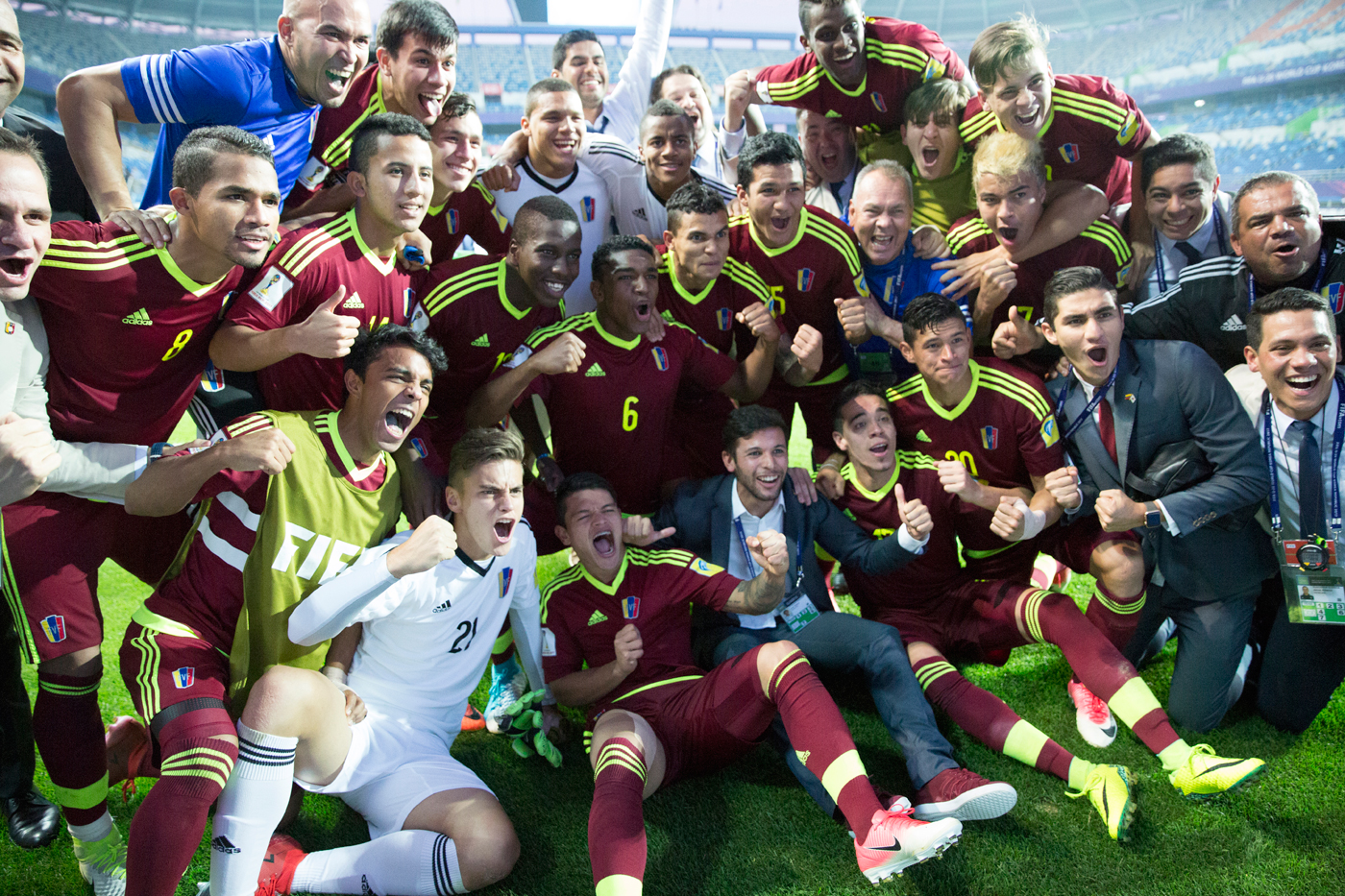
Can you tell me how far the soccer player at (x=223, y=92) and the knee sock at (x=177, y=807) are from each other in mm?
1685

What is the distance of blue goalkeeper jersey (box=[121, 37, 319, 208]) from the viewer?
3324mm

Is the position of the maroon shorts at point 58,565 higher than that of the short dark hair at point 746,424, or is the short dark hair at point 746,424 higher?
the short dark hair at point 746,424

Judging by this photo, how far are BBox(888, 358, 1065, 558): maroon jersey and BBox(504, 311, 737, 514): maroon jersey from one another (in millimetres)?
854

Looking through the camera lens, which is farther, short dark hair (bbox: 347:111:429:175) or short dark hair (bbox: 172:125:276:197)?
short dark hair (bbox: 347:111:429:175)

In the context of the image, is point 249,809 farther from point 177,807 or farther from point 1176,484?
point 1176,484

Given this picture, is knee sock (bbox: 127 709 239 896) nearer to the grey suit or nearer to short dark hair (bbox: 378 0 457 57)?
short dark hair (bbox: 378 0 457 57)

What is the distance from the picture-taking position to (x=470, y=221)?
439 centimetres

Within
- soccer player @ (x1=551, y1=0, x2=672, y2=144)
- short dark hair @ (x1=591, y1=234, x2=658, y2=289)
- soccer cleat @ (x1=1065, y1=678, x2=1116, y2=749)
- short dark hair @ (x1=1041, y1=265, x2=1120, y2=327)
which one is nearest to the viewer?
soccer cleat @ (x1=1065, y1=678, x2=1116, y2=749)

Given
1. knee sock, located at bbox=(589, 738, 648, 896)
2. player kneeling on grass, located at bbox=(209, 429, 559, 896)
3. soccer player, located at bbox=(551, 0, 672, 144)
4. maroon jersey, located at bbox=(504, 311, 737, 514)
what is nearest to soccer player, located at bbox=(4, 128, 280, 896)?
player kneeling on grass, located at bbox=(209, 429, 559, 896)

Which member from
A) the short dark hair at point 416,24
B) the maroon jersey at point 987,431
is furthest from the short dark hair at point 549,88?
the maroon jersey at point 987,431

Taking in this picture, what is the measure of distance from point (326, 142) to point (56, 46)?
24575 millimetres

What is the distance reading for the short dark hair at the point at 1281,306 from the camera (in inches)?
137

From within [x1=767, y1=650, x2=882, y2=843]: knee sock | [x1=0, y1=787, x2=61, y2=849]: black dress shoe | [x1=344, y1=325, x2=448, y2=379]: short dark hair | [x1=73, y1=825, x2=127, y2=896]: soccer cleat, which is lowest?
[x1=0, y1=787, x2=61, y2=849]: black dress shoe

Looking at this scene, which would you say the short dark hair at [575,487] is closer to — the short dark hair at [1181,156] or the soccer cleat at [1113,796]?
the soccer cleat at [1113,796]
